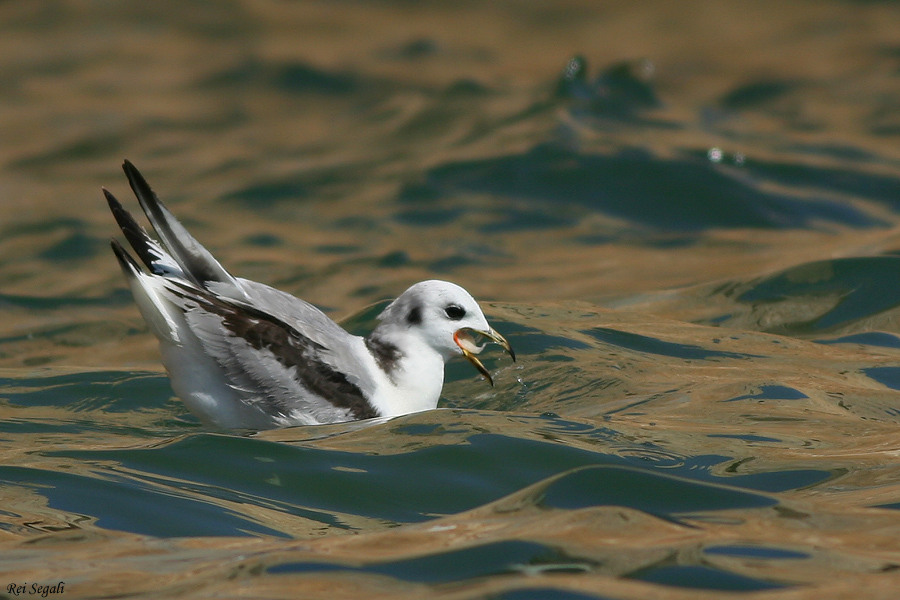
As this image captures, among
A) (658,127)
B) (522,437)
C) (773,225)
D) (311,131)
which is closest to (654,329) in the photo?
(522,437)

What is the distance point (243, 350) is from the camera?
6102 mm

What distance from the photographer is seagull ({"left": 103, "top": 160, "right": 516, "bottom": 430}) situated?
610 centimetres

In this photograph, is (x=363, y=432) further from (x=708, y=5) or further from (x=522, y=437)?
(x=708, y=5)

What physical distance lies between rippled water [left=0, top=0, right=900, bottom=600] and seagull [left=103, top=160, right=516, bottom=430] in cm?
23

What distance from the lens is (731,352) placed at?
7.92 metres

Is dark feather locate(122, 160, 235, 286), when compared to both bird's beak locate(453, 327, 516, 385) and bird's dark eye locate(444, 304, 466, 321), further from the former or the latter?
bird's beak locate(453, 327, 516, 385)

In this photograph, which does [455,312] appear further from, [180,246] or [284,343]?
[180,246]

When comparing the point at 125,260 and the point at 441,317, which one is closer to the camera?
the point at 125,260

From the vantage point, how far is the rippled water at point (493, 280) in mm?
4453

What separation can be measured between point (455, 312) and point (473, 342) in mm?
294

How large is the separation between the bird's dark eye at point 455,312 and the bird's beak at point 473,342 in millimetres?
79

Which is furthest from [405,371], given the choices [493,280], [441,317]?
[493,280]

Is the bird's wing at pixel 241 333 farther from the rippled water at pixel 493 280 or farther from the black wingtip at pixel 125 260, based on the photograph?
the rippled water at pixel 493 280

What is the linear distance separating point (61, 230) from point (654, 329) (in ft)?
21.6
